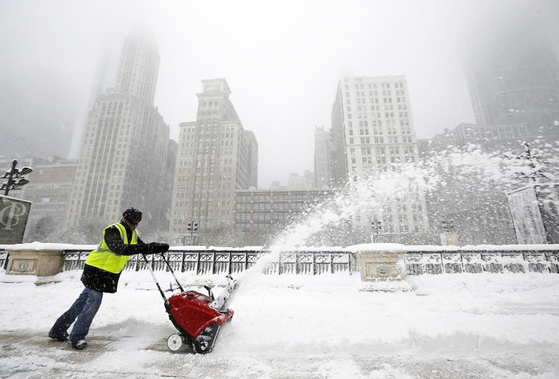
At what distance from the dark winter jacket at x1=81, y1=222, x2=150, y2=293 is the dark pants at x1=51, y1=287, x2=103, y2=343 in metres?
0.13

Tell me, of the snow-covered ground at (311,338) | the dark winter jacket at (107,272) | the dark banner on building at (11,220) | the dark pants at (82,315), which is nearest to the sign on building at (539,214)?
the snow-covered ground at (311,338)

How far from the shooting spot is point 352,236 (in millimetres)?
70438

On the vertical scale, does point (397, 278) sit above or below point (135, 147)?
below

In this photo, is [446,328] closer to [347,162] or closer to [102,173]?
[347,162]

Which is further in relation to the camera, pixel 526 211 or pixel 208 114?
pixel 208 114

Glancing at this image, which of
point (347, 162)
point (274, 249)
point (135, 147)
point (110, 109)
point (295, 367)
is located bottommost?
point (295, 367)

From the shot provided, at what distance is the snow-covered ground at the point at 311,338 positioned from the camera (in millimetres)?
2939

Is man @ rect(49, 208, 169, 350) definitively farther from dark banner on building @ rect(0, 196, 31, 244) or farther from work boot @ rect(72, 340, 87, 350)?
dark banner on building @ rect(0, 196, 31, 244)

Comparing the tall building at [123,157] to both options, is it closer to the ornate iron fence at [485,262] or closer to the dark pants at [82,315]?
the dark pants at [82,315]

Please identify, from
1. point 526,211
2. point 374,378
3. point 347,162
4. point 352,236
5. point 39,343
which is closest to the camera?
point 374,378

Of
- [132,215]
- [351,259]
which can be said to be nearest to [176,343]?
[132,215]

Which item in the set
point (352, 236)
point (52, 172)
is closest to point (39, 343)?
point (352, 236)

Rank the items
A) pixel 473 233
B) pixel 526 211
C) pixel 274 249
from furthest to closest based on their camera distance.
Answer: pixel 473 233
pixel 526 211
pixel 274 249

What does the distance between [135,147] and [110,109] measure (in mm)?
21843
